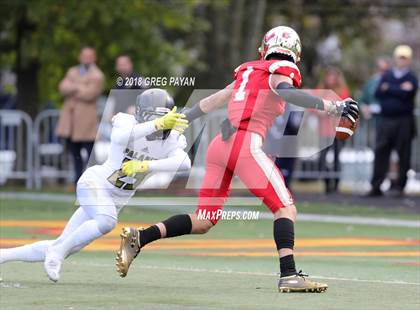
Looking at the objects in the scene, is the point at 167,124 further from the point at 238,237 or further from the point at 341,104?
the point at 238,237

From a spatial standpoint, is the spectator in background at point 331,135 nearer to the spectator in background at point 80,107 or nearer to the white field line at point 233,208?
the white field line at point 233,208

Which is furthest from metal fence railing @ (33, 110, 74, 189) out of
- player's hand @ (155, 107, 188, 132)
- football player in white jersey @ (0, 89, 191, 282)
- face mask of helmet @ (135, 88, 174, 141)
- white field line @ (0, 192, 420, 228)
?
player's hand @ (155, 107, 188, 132)

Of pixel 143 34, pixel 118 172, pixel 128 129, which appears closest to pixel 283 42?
pixel 128 129

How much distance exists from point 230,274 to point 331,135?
10637 mm

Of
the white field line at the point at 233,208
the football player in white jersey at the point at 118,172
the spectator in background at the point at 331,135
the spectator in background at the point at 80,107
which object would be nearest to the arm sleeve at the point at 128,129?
the football player in white jersey at the point at 118,172

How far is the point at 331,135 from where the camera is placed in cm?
2053

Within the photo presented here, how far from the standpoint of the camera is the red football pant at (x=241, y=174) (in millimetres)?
8961

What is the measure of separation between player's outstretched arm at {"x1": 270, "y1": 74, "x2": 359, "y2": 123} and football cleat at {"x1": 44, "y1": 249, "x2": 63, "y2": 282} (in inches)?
79.5

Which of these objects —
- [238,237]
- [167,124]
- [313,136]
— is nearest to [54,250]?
[167,124]

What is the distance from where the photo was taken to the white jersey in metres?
9.16

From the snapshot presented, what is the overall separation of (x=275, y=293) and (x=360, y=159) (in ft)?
43.4

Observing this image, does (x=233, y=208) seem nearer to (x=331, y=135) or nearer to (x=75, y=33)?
(x=331, y=135)

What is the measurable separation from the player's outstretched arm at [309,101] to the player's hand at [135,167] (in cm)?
110

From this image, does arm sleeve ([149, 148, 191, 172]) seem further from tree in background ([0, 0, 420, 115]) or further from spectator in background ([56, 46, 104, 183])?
tree in background ([0, 0, 420, 115])
